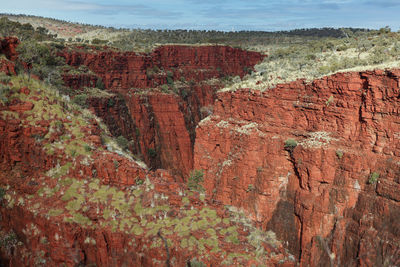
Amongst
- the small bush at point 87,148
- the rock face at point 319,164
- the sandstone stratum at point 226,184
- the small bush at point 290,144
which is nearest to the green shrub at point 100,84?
the sandstone stratum at point 226,184

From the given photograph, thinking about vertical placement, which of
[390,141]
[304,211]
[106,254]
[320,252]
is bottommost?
[320,252]

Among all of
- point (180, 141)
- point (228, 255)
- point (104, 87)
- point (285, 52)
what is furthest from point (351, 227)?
point (104, 87)

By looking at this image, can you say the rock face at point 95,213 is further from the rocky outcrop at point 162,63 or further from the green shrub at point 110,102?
the rocky outcrop at point 162,63

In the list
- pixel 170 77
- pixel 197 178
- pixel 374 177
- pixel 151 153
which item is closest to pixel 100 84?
pixel 151 153

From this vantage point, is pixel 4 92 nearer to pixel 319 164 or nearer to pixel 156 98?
pixel 319 164

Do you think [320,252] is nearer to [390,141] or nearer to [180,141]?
[390,141]

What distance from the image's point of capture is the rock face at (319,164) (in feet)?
57.8

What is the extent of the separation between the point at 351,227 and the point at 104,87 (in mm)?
33559

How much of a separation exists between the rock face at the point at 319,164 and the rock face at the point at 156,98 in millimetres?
14295

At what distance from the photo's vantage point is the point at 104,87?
44562mm

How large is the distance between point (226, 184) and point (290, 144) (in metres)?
5.21

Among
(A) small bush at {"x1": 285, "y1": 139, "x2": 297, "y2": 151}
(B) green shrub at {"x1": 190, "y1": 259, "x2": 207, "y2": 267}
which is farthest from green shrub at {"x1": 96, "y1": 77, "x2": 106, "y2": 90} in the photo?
(B) green shrub at {"x1": 190, "y1": 259, "x2": 207, "y2": 267}

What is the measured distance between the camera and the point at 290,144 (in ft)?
69.2

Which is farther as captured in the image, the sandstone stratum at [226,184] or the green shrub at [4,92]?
the green shrub at [4,92]
